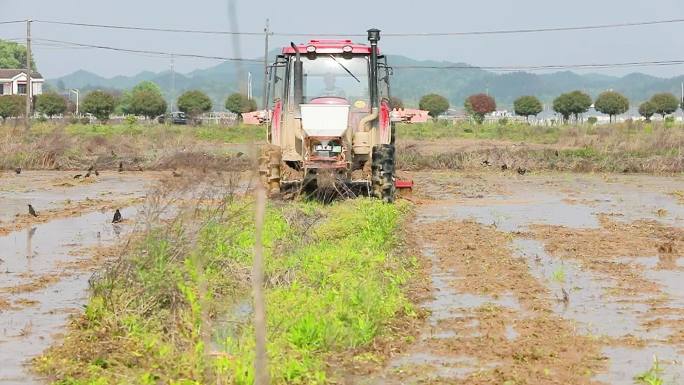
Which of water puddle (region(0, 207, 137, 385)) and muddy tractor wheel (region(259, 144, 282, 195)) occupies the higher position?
muddy tractor wheel (region(259, 144, 282, 195))

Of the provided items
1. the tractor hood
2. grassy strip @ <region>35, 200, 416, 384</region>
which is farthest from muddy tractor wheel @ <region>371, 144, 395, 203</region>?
grassy strip @ <region>35, 200, 416, 384</region>

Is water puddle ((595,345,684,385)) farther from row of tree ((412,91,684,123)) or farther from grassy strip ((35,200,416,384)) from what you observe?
row of tree ((412,91,684,123))

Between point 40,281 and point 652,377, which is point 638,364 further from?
point 40,281

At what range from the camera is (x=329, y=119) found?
19.3 meters

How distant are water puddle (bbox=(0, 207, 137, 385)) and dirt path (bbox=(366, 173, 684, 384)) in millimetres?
3033

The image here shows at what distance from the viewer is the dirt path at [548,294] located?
794 centimetres

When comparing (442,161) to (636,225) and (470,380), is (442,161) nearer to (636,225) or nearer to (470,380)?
(636,225)

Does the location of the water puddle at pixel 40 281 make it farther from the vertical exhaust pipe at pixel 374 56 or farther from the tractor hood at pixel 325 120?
the vertical exhaust pipe at pixel 374 56

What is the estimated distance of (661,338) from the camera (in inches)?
360

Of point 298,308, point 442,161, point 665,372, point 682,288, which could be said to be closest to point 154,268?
point 298,308

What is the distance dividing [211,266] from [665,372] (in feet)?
16.2

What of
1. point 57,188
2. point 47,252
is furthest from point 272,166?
point 57,188

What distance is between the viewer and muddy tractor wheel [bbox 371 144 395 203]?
19812 mm

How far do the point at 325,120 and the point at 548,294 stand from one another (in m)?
8.62
